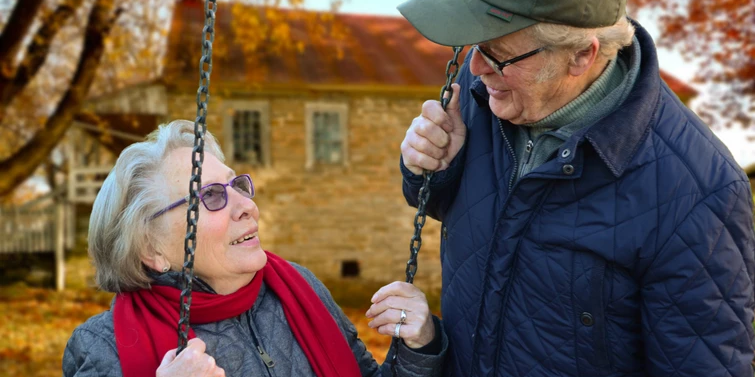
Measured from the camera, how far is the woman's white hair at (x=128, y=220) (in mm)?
2133

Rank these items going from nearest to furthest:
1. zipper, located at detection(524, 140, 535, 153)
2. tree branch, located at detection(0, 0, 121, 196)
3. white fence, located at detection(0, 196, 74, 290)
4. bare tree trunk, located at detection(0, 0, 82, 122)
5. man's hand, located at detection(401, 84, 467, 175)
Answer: zipper, located at detection(524, 140, 535, 153), man's hand, located at detection(401, 84, 467, 175), tree branch, located at detection(0, 0, 121, 196), bare tree trunk, located at detection(0, 0, 82, 122), white fence, located at detection(0, 196, 74, 290)

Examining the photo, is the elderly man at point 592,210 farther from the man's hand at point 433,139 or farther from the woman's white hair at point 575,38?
the man's hand at point 433,139

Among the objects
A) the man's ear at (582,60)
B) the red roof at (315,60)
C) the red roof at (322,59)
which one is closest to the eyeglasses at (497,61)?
the man's ear at (582,60)

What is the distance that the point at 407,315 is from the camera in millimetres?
2193

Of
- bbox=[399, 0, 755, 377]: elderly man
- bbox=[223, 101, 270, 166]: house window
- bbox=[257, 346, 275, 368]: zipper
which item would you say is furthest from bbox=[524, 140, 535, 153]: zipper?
bbox=[223, 101, 270, 166]: house window

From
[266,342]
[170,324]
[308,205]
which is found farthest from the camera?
[308,205]

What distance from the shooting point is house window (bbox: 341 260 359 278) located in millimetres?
14305

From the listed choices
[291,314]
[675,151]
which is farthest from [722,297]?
[291,314]

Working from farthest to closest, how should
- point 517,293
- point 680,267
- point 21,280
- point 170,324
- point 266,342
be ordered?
point 21,280
point 266,342
point 170,324
point 517,293
point 680,267

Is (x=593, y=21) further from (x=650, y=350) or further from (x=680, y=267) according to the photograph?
(x=650, y=350)

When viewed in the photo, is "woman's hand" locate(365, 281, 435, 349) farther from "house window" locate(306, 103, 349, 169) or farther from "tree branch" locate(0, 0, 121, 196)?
"house window" locate(306, 103, 349, 169)

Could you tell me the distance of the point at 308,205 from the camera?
1386 centimetres

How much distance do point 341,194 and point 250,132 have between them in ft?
7.49

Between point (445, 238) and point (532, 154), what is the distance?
430 mm
